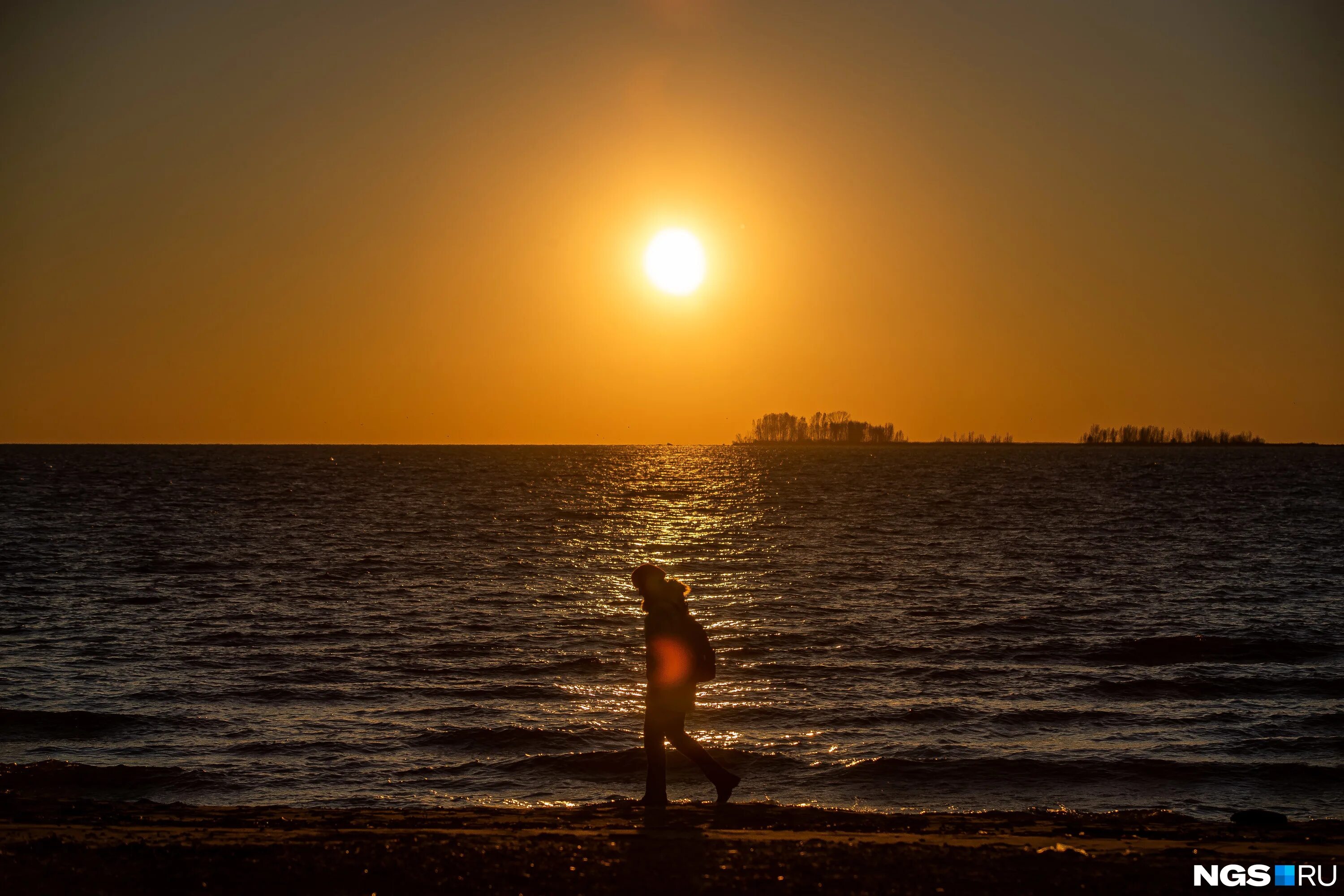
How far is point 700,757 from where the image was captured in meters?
9.77

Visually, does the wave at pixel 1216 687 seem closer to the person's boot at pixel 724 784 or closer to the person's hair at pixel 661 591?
the person's boot at pixel 724 784

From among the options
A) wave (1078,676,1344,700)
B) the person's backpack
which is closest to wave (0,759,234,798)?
the person's backpack

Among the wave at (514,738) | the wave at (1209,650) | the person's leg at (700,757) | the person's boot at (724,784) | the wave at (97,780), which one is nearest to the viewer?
the person's leg at (700,757)

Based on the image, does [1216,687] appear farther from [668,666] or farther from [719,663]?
[668,666]

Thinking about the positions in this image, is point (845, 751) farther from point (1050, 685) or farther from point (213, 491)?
point (213, 491)

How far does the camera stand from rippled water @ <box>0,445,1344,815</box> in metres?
12.5

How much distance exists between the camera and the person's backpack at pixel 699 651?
9602 mm

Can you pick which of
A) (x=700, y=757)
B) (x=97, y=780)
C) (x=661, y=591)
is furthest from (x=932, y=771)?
(x=97, y=780)

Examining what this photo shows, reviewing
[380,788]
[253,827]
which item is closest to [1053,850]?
[253,827]

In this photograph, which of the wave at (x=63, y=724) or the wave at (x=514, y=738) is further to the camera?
the wave at (x=63, y=724)

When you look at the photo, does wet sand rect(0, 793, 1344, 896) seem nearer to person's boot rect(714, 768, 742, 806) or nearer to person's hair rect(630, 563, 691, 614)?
person's boot rect(714, 768, 742, 806)

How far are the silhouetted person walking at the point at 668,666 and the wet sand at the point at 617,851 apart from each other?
545mm

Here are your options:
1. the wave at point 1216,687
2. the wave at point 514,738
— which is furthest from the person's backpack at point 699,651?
the wave at point 1216,687

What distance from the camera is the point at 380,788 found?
39.0 feet
